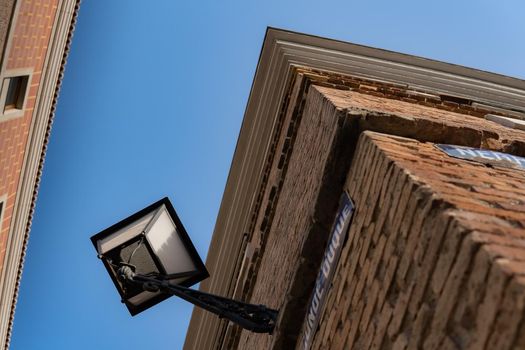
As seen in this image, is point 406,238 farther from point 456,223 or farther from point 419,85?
point 419,85

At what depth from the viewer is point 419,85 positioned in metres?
9.03

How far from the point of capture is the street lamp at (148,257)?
5.68 metres

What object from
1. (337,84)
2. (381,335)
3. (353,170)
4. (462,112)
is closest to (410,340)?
(381,335)

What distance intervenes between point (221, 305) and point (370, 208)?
2166 millimetres

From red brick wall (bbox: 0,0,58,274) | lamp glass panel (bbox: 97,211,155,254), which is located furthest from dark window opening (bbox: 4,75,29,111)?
lamp glass panel (bbox: 97,211,155,254)

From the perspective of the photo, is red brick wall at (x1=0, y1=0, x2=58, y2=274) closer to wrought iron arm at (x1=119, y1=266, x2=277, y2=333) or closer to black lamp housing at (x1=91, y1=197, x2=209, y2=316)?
black lamp housing at (x1=91, y1=197, x2=209, y2=316)

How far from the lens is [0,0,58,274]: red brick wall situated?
10266 mm

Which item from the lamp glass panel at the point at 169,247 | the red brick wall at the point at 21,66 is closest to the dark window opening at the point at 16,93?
the red brick wall at the point at 21,66

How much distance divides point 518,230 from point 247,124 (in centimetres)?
671

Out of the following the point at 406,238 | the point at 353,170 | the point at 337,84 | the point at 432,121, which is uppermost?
the point at 337,84

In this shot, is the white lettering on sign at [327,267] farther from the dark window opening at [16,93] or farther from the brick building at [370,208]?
the dark window opening at [16,93]

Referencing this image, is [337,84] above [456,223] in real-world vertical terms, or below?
above

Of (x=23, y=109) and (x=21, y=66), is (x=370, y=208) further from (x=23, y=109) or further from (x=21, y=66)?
(x=23, y=109)

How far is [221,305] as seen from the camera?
17.6 ft
